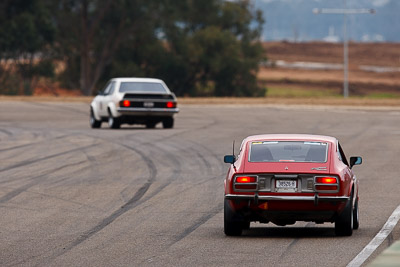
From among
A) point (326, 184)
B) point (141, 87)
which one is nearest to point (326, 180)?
point (326, 184)

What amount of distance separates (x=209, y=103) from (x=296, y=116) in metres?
13.6

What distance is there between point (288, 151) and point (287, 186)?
0.76 metres

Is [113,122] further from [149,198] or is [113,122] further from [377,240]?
[377,240]

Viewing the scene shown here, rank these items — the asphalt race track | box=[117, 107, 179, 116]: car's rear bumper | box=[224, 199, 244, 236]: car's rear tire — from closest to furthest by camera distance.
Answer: the asphalt race track → box=[224, 199, 244, 236]: car's rear tire → box=[117, 107, 179, 116]: car's rear bumper

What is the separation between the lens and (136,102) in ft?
107

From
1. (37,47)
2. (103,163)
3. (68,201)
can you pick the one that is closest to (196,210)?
(68,201)

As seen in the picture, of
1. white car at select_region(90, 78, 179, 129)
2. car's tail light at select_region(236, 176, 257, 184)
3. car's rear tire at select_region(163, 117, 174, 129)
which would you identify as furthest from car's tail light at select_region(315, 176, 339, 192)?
car's rear tire at select_region(163, 117, 174, 129)

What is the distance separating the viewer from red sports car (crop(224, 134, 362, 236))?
11656 millimetres

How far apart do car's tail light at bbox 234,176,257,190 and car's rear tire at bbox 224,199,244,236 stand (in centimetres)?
27

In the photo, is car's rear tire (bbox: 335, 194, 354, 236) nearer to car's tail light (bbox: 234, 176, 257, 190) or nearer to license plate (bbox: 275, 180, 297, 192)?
license plate (bbox: 275, 180, 297, 192)

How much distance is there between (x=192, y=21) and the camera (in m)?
87.9

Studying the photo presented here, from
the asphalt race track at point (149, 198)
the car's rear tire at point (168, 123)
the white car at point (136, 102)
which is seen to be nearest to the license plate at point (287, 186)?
the asphalt race track at point (149, 198)

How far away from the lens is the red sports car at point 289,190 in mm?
11656

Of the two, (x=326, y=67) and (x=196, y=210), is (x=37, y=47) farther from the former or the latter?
(x=326, y=67)
